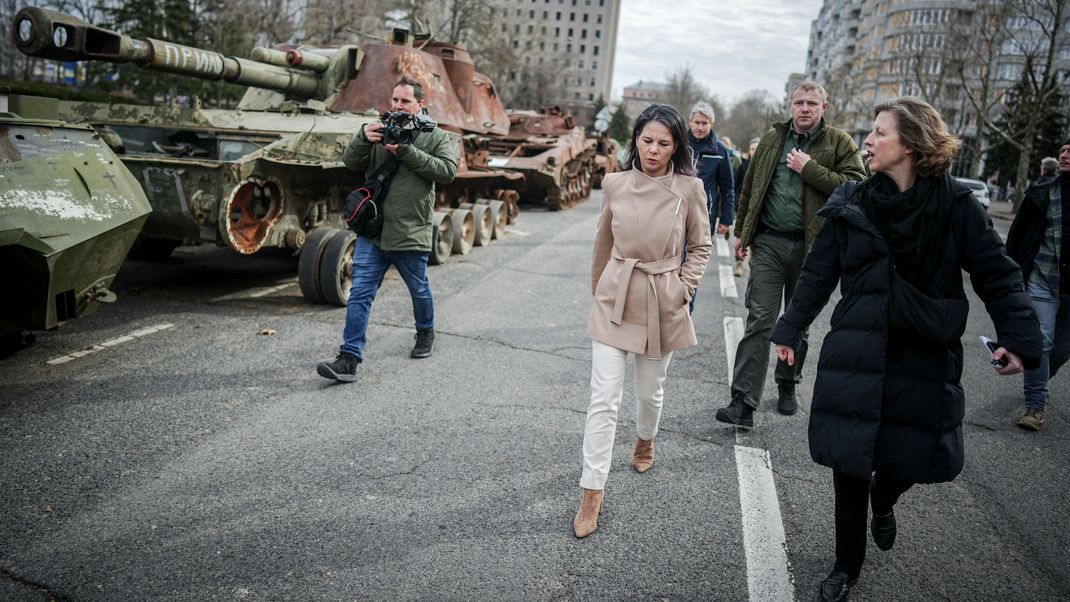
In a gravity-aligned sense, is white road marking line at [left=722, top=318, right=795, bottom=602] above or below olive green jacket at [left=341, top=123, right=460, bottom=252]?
below

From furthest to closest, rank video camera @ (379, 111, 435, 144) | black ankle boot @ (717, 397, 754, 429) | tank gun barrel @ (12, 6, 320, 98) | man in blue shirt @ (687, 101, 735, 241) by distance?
1. man in blue shirt @ (687, 101, 735, 241)
2. tank gun barrel @ (12, 6, 320, 98)
3. video camera @ (379, 111, 435, 144)
4. black ankle boot @ (717, 397, 754, 429)

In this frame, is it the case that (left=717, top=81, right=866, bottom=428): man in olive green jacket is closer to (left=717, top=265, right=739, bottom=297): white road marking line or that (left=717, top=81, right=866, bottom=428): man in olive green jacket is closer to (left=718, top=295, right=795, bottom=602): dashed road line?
(left=718, top=295, right=795, bottom=602): dashed road line

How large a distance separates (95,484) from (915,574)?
358 centimetres

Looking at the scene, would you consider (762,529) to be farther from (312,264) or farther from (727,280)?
(727,280)

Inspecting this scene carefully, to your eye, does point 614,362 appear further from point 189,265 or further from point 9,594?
point 189,265

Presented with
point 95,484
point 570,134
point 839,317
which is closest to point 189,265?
point 95,484

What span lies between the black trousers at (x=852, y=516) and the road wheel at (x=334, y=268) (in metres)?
5.17

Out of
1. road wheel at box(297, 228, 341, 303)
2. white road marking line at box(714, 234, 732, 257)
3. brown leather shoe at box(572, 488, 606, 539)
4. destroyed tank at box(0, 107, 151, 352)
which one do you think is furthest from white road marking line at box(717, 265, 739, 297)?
destroyed tank at box(0, 107, 151, 352)

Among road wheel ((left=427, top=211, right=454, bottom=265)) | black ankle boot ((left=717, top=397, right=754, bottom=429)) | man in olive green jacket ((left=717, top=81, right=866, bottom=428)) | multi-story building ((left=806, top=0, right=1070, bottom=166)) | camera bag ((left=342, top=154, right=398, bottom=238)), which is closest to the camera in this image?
man in olive green jacket ((left=717, top=81, right=866, bottom=428))

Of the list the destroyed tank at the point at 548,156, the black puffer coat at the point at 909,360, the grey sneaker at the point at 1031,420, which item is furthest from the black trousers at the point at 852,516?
the destroyed tank at the point at 548,156

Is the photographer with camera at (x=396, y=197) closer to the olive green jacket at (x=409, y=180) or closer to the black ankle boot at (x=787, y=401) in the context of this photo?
the olive green jacket at (x=409, y=180)

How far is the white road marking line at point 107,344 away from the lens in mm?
5340

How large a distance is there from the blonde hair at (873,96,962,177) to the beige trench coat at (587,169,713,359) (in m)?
1.00

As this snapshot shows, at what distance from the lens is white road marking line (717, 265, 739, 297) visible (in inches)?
368
